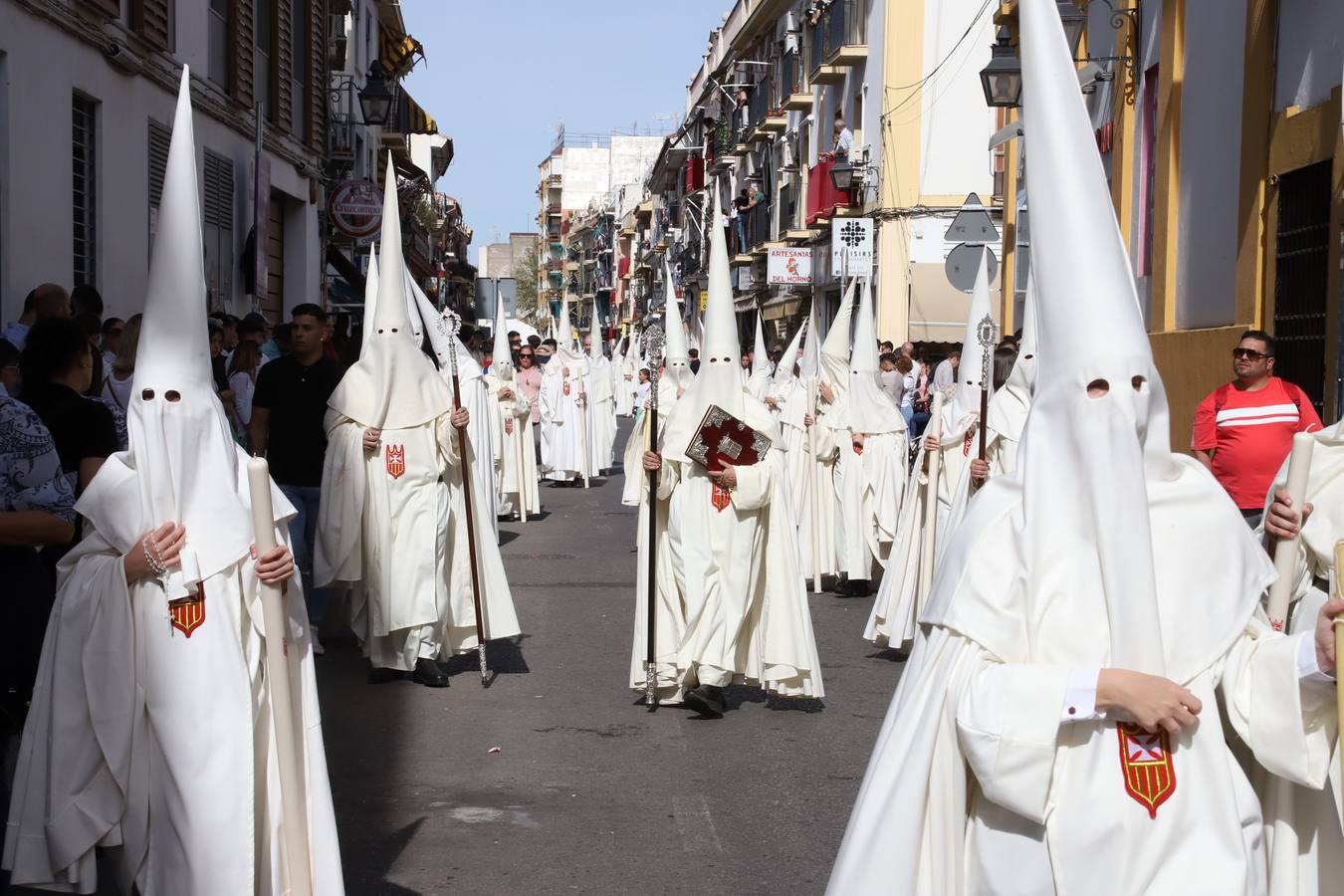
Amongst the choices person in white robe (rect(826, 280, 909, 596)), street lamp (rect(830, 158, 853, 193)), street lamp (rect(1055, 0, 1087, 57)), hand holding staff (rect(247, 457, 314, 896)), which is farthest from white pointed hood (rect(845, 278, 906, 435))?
street lamp (rect(830, 158, 853, 193))

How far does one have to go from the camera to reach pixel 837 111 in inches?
1560

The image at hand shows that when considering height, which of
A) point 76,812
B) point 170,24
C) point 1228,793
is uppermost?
point 170,24

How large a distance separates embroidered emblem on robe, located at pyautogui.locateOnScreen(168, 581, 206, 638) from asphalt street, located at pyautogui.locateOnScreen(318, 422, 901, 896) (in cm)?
146

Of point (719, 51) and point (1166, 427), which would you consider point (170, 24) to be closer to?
point (1166, 427)

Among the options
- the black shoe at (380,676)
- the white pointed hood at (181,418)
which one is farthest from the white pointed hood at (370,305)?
the white pointed hood at (181,418)

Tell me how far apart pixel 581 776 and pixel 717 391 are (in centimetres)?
230

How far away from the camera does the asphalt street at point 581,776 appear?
19.4 ft

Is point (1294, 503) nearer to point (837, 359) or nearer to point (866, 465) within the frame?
point (866, 465)

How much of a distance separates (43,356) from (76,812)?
5.95 feet

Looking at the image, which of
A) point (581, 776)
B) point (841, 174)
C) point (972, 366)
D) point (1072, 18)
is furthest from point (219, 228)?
point (581, 776)

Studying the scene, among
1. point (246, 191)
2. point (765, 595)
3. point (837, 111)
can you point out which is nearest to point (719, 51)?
point (837, 111)

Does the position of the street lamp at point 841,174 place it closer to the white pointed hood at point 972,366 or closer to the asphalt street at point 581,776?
the white pointed hood at point 972,366

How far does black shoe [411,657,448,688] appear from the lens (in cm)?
930

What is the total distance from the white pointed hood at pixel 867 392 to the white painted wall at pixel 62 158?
685 centimetres
